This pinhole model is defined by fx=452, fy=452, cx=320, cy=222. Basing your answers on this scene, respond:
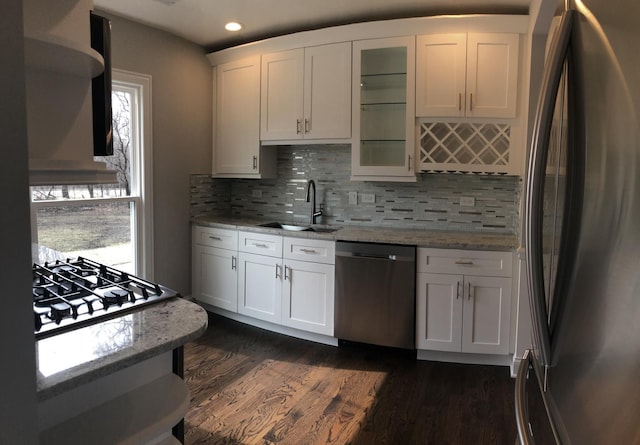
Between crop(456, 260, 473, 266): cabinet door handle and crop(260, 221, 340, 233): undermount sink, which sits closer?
crop(456, 260, 473, 266): cabinet door handle

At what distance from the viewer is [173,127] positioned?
12.9ft

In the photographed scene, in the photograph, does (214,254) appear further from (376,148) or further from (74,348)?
(74,348)

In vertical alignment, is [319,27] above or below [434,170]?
above

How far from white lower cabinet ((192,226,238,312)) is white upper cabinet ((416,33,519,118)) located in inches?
75.4

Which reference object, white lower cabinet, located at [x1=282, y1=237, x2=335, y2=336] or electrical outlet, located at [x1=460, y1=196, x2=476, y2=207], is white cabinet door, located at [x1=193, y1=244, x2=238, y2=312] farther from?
electrical outlet, located at [x1=460, y1=196, x2=476, y2=207]

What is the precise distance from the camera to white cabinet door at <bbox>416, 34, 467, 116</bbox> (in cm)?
314

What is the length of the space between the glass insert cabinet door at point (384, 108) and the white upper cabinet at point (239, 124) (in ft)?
3.15

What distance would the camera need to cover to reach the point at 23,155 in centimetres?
79

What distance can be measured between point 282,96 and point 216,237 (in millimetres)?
1343

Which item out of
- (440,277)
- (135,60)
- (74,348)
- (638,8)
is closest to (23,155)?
(74,348)

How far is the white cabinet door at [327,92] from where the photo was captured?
3480 mm

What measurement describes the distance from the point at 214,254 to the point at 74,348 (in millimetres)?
2920

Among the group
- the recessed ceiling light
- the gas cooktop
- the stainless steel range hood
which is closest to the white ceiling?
the recessed ceiling light

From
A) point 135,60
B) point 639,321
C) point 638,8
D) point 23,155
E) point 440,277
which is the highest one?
point 135,60
